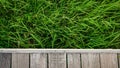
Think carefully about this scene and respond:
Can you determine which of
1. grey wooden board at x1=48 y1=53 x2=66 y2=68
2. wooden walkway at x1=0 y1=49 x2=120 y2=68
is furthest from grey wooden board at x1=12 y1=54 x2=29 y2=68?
grey wooden board at x1=48 y1=53 x2=66 y2=68

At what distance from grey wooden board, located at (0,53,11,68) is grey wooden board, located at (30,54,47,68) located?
5.7 inches

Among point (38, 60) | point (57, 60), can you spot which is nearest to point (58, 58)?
point (57, 60)

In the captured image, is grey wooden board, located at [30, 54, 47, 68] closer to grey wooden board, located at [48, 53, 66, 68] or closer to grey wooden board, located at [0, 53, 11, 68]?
grey wooden board, located at [48, 53, 66, 68]

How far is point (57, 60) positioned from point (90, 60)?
0.22 meters

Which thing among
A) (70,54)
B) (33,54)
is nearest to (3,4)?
Answer: (33,54)

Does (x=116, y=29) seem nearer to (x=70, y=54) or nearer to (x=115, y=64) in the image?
(x=115, y=64)

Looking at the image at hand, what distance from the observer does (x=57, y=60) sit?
5.29ft

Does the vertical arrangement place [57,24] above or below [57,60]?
above

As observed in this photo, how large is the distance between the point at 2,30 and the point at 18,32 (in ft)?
0.35

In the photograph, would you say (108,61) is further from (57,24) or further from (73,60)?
(57,24)

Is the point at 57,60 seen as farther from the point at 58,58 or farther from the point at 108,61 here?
the point at 108,61

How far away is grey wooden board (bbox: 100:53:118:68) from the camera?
64.4 inches

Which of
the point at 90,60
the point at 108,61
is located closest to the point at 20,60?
the point at 90,60

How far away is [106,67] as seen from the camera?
163cm
